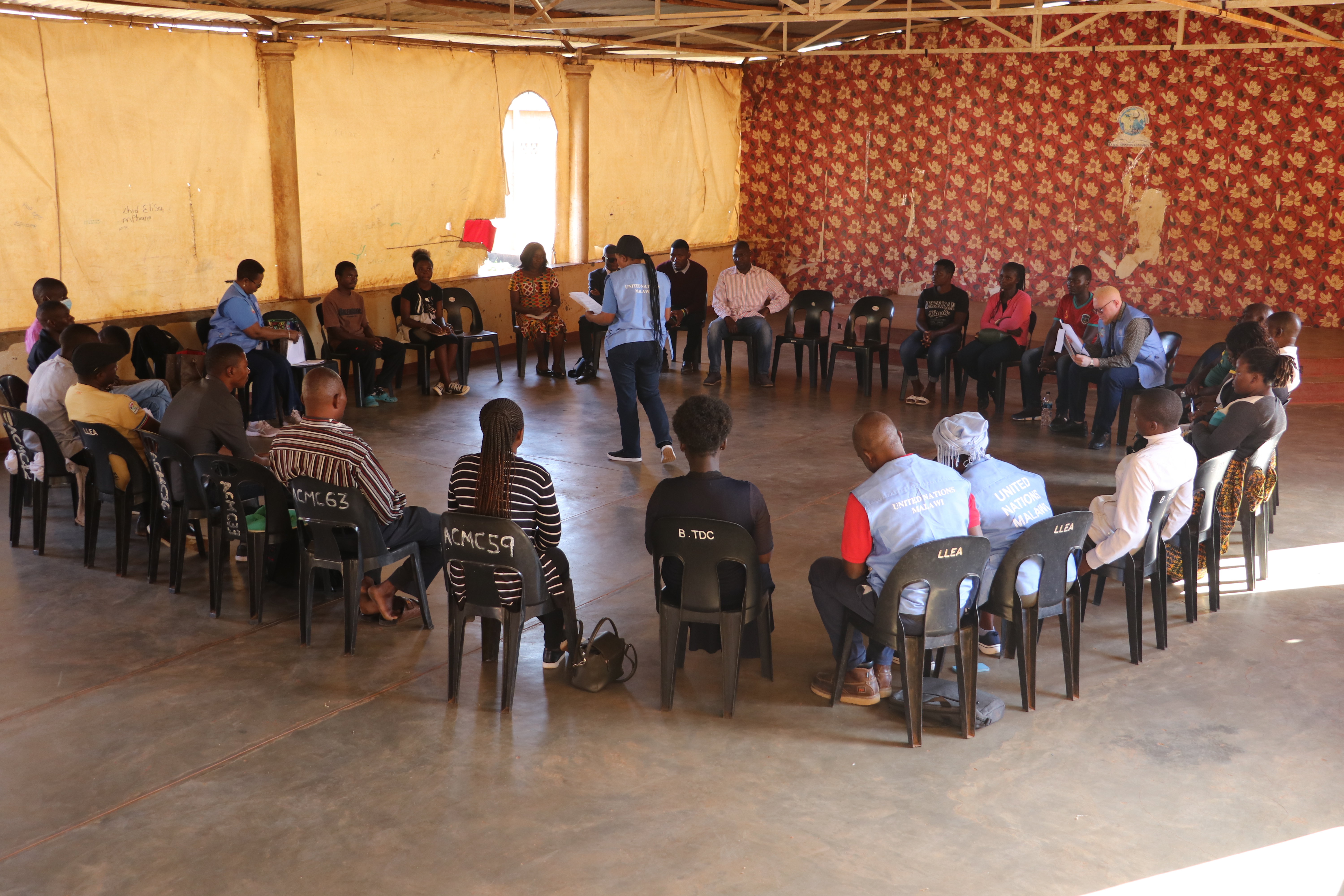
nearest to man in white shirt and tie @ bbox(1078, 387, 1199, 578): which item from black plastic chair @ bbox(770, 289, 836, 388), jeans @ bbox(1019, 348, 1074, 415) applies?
jeans @ bbox(1019, 348, 1074, 415)

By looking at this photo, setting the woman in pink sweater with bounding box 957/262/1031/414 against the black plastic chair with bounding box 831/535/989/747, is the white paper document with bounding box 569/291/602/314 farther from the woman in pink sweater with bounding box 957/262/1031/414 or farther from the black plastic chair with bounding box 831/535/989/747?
the black plastic chair with bounding box 831/535/989/747

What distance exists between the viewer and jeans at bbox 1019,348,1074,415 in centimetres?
884

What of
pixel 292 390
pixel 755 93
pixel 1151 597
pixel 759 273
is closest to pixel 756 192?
pixel 755 93

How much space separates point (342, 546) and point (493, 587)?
0.91 m

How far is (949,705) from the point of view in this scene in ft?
13.8

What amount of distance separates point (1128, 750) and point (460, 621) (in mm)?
2527

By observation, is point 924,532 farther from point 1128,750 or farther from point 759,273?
point 759,273

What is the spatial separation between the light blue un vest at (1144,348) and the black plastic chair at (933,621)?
15.3ft

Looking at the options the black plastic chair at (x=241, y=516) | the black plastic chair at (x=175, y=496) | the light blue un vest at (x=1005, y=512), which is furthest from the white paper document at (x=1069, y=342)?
the black plastic chair at (x=175, y=496)

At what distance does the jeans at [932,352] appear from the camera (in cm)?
972

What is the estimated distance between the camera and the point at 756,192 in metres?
15.0

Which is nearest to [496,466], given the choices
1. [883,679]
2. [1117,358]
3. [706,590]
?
[706,590]

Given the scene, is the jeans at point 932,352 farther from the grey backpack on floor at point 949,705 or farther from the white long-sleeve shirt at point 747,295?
the grey backpack on floor at point 949,705

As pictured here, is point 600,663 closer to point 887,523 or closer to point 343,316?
point 887,523
